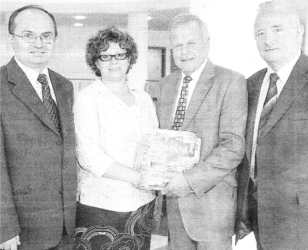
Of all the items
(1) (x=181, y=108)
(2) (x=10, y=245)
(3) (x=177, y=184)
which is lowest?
(2) (x=10, y=245)

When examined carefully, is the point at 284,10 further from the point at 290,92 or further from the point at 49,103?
the point at 49,103

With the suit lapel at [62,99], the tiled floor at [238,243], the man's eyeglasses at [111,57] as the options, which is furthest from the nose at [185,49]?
the tiled floor at [238,243]

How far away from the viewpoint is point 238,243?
159 cm

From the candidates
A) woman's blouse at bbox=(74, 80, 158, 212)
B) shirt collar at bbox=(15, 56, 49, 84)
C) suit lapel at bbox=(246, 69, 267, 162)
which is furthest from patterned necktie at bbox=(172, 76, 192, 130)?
shirt collar at bbox=(15, 56, 49, 84)

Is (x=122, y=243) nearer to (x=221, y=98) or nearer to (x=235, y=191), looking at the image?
(x=235, y=191)

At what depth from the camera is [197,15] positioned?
1.31 m

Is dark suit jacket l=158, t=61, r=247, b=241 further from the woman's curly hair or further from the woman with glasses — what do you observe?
the woman's curly hair

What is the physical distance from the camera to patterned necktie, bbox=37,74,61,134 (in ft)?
4.08

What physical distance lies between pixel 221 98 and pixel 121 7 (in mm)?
530

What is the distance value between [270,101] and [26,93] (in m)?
0.80

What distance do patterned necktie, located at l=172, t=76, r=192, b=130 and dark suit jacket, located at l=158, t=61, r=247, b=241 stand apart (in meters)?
0.04

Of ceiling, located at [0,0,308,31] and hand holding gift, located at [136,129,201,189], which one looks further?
ceiling, located at [0,0,308,31]

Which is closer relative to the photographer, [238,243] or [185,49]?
[185,49]

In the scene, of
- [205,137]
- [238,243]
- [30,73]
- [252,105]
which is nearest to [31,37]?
[30,73]
